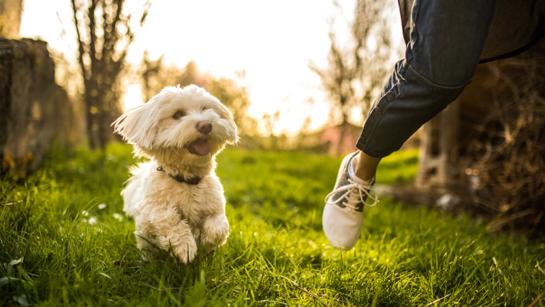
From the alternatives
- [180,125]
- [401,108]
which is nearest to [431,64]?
[401,108]

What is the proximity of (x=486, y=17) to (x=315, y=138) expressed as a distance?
10015mm

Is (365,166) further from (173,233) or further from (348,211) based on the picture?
(173,233)

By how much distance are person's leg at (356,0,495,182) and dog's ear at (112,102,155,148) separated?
1.11 metres

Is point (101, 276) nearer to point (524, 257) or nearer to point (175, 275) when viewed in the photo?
point (175, 275)

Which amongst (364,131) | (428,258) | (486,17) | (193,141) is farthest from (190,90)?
(428,258)

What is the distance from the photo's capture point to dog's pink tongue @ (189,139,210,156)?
2199mm

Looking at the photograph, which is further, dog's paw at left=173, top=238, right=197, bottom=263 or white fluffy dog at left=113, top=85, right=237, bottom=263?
white fluffy dog at left=113, top=85, right=237, bottom=263

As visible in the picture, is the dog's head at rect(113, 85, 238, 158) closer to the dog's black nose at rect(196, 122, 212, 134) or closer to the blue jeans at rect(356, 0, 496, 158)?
the dog's black nose at rect(196, 122, 212, 134)

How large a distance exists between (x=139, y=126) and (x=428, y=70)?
1.43 m

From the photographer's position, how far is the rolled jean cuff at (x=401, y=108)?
6.14ft

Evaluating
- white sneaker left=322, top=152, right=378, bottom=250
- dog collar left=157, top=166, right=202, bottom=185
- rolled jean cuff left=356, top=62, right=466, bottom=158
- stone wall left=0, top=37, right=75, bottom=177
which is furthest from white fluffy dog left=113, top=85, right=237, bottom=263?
stone wall left=0, top=37, right=75, bottom=177

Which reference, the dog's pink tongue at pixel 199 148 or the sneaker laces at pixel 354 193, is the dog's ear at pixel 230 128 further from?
the sneaker laces at pixel 354 193

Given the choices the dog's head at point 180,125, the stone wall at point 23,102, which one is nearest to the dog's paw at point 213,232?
the dog's head at point 180,125

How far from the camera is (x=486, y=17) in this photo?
1.81m
